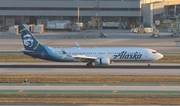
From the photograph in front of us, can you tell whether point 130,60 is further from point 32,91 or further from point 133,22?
point 133,22

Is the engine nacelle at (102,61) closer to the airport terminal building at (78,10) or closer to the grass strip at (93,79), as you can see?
the grass strip at (93,79)

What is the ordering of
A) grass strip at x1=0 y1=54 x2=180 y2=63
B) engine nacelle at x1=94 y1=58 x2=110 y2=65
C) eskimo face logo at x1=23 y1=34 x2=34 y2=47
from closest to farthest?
engine nacelle at x1=94 y1=58 x2=110 y2=65
eskimo face logo at x1=23 y1=34 x2=34 y2=47
grass strip at x1=0 y1=54 x2=180 y2=63

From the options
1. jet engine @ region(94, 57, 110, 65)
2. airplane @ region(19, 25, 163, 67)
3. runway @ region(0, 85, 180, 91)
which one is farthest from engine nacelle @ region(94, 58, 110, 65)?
runway @ region(0, 85, 180, 91)

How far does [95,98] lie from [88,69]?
2032 cm

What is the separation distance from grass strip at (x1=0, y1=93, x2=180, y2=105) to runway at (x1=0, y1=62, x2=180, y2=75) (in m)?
15.0

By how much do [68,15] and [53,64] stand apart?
99165mm

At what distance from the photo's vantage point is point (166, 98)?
120ft

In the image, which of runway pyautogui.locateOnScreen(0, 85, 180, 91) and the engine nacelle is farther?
the engine nacelle

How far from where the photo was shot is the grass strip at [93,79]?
45.0 metres

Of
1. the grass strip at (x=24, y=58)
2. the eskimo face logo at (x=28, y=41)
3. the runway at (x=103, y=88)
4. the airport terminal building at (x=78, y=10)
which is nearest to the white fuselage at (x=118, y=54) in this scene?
the eskimo face logo at (x=28, y=41)

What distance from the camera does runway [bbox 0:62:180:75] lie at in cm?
5334

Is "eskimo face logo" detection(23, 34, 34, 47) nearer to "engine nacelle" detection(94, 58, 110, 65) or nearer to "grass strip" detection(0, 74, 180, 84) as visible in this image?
"engine nacelle" detection(94, 58, 110, 65)

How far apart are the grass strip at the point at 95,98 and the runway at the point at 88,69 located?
14982 millimetres

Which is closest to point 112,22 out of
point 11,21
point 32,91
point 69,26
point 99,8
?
point 99,8
